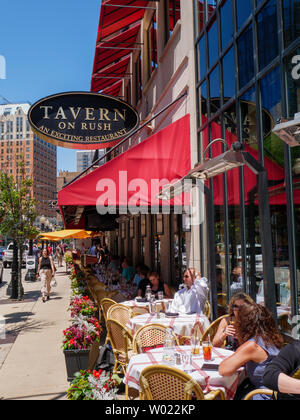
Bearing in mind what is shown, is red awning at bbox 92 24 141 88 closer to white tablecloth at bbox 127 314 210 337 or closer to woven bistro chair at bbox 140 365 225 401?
white tablecloth at bbox 127 314 210 337

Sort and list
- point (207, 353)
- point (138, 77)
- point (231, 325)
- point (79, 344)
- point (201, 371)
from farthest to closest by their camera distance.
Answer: point (138, 77) → point (79, 344) → point (231, 325) → point (207, 353) → point (201, 371)

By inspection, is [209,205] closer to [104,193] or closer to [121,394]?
[104,193]

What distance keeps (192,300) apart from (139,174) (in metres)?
2.61

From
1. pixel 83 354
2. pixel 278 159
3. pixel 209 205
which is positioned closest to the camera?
pixel 278 159

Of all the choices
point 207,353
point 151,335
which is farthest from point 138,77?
point 207,353

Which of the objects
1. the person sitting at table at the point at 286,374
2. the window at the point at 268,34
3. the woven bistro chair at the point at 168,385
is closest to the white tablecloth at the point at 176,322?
the woven bistro chair at the point at 168,385

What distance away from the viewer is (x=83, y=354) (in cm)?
606

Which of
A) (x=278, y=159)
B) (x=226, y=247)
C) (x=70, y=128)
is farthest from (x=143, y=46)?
(x=278, y=159)

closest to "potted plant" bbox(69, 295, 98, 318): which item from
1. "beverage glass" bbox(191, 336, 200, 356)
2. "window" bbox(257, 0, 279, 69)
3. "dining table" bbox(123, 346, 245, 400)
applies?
"dining table" bbox(123, 346, 245, 400)

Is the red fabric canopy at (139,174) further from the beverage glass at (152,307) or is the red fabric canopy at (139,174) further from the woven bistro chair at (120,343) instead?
the woven bistro chair at (120,343)

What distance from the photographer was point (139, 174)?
7.99m

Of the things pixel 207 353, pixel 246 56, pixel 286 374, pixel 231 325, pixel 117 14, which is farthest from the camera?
pixel 117 14

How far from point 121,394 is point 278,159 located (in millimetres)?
3777

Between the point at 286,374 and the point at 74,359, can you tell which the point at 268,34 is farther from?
the point at 74,359
